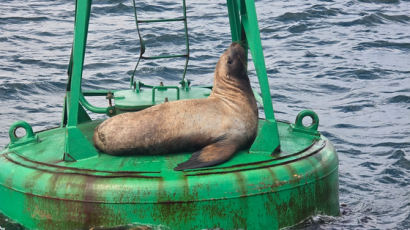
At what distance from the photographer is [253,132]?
6.11 metres

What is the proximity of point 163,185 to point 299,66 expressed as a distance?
30.3 feet

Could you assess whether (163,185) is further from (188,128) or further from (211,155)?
(188,128)

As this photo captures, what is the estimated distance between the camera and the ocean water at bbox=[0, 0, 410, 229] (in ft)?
29.3

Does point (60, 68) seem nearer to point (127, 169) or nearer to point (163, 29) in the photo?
point (163, 29)

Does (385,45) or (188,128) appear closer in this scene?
(188,128)

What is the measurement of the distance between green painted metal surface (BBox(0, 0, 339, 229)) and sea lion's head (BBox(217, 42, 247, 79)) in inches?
8.2

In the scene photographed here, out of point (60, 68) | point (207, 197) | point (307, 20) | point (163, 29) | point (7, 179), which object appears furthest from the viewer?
point (307, 20)

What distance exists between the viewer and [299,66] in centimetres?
1435

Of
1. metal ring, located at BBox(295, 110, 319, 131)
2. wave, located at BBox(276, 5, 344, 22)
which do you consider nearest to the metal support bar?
metal ring, located at BBox(295, 110, 319, 131)

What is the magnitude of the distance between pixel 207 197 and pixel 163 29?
38.0ft

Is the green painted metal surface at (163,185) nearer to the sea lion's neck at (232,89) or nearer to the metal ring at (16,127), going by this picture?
the metal ring at (16,127)

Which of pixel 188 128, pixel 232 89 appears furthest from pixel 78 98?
pixel 232 89

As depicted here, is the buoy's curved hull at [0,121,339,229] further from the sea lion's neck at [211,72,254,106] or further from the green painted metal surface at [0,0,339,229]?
the sea lion's neck at [211,72,254,106]

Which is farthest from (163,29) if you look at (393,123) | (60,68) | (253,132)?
(253,132)
